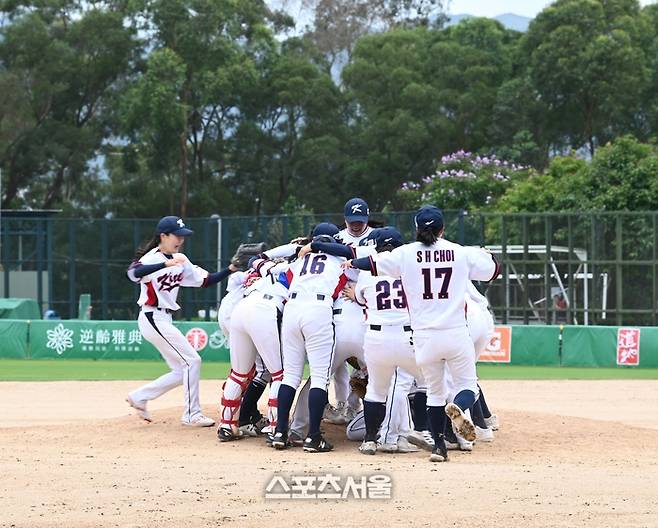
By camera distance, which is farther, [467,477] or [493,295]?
[493,295]

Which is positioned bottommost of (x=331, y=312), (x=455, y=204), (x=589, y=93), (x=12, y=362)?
(x=12, y=362)

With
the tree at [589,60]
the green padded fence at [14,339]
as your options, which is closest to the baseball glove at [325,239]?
the green padded fence at [14,339]

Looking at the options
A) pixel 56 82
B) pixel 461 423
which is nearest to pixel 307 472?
pixel 461 423

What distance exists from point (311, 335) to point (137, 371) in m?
11.6

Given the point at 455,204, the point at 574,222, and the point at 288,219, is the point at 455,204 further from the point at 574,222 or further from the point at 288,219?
the point at 574,222

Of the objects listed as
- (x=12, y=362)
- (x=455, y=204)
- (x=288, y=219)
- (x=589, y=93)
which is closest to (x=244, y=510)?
(x=12, y=362)

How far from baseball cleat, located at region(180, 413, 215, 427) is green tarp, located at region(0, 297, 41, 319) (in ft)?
56.0

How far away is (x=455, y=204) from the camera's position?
40.2m

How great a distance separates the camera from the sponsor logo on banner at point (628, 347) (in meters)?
22.5

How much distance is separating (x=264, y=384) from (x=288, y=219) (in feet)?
59.8

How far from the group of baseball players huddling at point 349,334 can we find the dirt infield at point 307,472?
1.01ft

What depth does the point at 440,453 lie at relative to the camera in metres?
10.0

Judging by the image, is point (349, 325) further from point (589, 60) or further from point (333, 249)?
point (589, 60)

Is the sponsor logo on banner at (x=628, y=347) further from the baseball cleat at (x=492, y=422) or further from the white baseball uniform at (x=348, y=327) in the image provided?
the white baseball uniform at (x=348, y=327)
